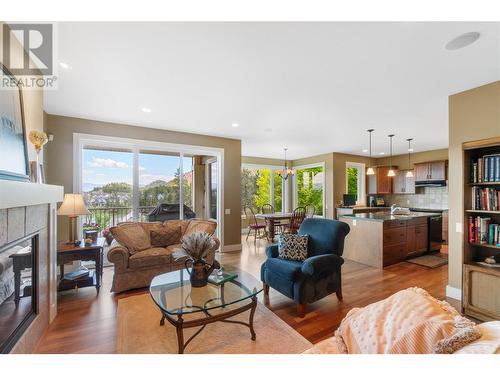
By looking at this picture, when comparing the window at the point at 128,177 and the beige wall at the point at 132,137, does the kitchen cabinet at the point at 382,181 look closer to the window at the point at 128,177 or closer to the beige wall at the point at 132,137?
the beige wall at the point at 132,137

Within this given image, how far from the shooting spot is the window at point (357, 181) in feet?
26.0

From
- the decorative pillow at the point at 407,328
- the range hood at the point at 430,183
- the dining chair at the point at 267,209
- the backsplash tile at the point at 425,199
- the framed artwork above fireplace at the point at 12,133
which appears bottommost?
the dining chair at the point at 267,209

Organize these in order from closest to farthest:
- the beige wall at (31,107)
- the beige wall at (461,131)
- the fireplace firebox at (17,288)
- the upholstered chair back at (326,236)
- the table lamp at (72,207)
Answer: the fireplace firebox at (17,288)
the beige wall at (31,107)
the beige wall at (461,131)
the upholstered chair back at (326,236)
the table lamp at (72,207)

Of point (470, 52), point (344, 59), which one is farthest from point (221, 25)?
point (470, 52)

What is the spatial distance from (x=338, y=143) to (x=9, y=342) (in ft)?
20.6

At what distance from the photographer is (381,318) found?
99cm

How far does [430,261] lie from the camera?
14.7ft

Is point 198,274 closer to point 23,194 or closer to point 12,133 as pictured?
point 23,194

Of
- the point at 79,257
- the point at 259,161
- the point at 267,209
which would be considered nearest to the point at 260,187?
the point at 267,209

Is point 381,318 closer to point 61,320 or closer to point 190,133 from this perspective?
point 61,320

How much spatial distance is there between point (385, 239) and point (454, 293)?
1372 mm

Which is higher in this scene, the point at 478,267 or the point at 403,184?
the point at 403,184

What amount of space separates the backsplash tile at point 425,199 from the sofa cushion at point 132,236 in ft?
25.5

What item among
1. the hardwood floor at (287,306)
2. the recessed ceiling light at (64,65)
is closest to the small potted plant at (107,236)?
the hardwood floor at (287,306)
